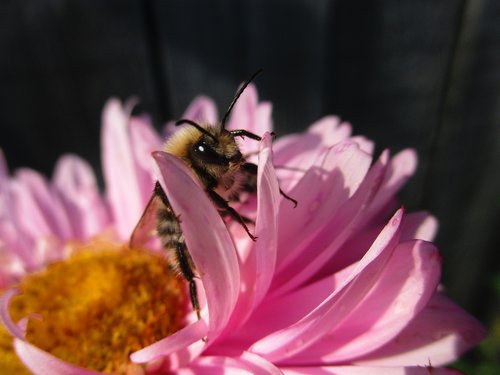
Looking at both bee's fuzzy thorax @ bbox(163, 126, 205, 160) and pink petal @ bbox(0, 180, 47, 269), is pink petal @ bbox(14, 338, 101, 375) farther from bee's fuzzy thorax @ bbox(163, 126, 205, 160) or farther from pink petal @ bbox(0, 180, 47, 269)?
pink petal @ bbox(0, 180, 47, 269)

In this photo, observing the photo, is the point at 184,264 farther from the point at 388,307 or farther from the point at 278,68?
the point at 278,68

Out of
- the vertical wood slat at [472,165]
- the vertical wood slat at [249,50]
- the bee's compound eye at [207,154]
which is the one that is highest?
the vertical wood slat at [249,50]

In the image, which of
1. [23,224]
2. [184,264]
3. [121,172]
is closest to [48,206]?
[23,224]

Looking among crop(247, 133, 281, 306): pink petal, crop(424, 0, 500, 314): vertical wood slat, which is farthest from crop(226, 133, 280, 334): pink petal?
crop(424, 0, 500, 314): vertical wood slat

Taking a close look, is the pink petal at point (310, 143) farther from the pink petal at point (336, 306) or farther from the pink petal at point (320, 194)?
the pink petal at point (336, 306)

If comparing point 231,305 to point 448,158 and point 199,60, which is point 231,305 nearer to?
point 199,60

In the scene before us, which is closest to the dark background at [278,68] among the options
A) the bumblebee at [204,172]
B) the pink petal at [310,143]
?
the pink petal at [310,143]

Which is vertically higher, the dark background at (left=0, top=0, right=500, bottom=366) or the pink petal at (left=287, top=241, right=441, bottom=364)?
the dark background at (left=0, top=0, right=500, bottom=366)
